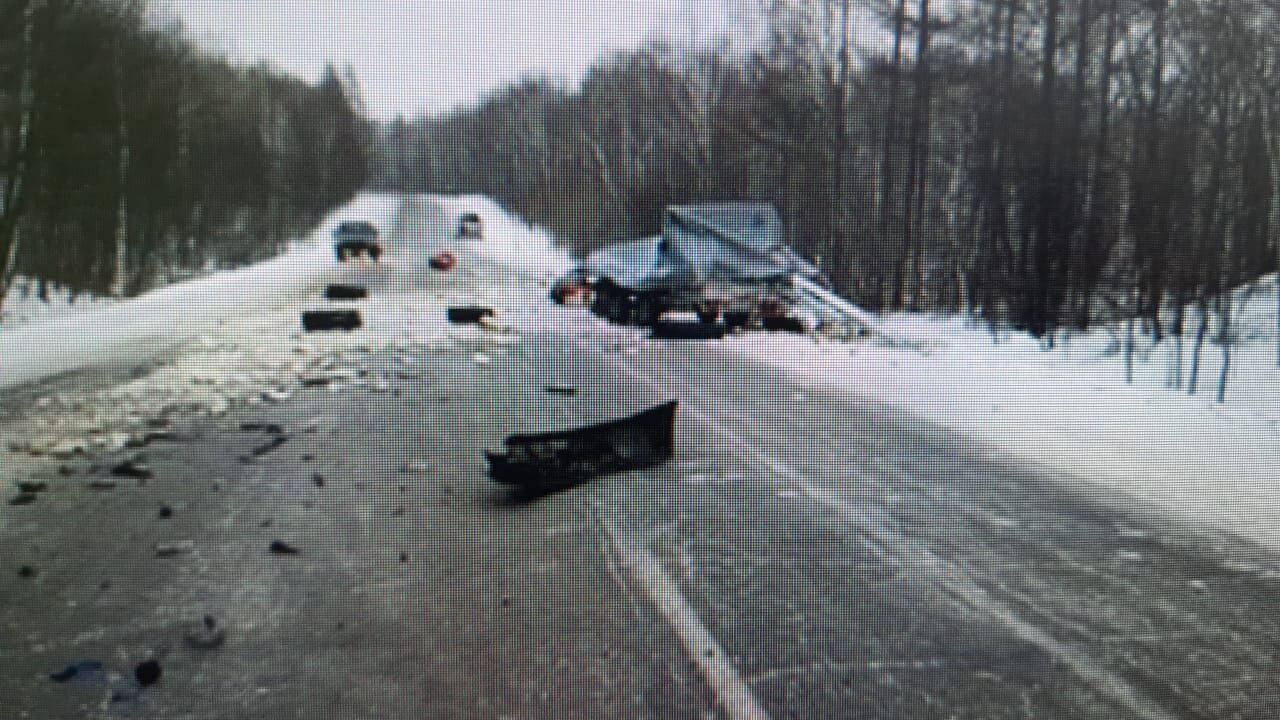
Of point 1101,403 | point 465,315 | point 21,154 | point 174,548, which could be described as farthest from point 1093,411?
point 21,154

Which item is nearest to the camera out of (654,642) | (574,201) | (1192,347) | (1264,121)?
(654,642)

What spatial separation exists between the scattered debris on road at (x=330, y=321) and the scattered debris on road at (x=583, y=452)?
14.8 feet

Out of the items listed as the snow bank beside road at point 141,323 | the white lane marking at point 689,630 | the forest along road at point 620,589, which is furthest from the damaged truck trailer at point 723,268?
the white lane marking at point 689,630

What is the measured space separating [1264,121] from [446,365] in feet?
16.6

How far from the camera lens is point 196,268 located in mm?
14297

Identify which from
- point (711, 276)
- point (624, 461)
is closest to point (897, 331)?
point (711, 276)

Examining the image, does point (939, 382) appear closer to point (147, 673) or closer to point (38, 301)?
point (147, 673)

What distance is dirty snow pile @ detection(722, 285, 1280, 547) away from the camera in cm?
299

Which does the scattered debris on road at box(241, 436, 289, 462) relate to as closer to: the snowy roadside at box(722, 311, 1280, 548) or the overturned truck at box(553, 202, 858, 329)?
the snowy roadside at box(722, 311, 1280, 548)

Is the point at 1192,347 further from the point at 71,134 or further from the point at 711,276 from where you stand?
the point at 71,134

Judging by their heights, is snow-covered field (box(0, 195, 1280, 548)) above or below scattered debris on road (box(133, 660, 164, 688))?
above

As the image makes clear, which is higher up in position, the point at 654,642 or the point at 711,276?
the point at 711,276

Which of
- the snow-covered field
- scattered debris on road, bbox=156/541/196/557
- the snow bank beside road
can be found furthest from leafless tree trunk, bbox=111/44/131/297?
scattered debris on road, bbox=156/541/196/557

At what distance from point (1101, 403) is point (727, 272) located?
3.70m
